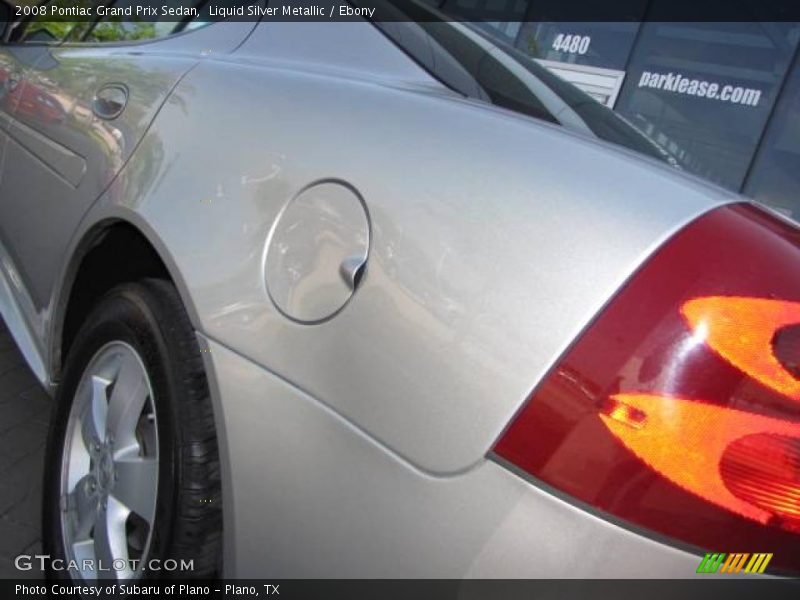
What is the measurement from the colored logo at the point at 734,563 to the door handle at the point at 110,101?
1716mm

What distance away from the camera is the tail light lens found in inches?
35.6

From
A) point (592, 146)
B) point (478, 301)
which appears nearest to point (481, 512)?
point (478, 301)

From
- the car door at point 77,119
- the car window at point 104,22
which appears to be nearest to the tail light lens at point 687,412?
the car door at point 77,119

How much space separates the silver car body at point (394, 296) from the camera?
37.9 inches

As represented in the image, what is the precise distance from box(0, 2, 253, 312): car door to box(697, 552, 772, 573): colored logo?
4.66 ft

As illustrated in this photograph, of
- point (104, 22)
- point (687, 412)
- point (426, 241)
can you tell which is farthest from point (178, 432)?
point (104, 22)

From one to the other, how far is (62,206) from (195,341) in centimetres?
93

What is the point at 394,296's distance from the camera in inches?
43.4

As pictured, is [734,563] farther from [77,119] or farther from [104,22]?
[104,22]

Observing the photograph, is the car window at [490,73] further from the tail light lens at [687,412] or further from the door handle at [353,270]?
the tail light lens at [687,412]

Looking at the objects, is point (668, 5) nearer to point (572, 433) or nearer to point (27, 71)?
point (27, 71)

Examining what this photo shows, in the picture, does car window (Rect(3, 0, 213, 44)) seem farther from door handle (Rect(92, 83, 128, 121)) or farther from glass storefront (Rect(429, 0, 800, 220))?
glass storefront (Rect(429, 0, 800, 220))

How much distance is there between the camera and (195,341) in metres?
1.39

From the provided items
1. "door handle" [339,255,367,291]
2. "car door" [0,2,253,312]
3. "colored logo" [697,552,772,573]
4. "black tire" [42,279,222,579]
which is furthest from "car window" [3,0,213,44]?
"colored logo" [697,552,772,573]
